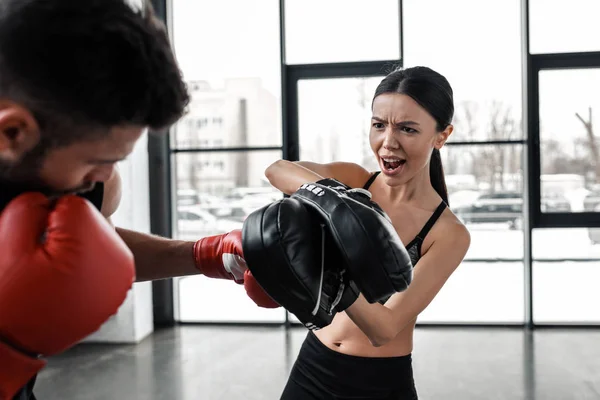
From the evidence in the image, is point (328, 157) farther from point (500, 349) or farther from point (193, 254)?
point (193, 254)

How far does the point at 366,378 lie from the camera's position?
1483 mm

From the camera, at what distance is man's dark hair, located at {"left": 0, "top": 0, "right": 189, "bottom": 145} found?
639 millimetres

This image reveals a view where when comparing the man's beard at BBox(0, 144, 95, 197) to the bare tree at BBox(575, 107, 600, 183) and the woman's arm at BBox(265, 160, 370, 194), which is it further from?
the bare tree at BBox(575, 107, 600, 183)

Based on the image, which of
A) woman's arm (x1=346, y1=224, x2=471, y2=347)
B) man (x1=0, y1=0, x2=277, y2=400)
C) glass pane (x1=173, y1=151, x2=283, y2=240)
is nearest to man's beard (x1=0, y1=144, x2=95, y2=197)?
man (x1=0, y1=0, x2=277, y2=400)

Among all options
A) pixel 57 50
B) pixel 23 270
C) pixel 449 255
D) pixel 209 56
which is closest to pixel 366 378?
pixel 449 255

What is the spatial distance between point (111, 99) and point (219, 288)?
4.36m

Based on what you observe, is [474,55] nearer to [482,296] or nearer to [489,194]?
[489,194]

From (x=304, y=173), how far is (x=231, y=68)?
331 cm

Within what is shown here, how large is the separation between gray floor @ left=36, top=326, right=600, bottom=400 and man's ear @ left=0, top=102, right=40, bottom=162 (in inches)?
106

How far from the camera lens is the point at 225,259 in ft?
3.93

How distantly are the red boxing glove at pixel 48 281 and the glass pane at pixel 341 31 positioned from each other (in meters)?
4.01

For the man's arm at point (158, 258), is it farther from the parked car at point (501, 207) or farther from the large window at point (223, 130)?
the parked car at point (501, 207)

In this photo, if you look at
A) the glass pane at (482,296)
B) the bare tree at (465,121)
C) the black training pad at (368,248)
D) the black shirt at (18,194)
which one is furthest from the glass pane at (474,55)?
the black shirt at (18,194)

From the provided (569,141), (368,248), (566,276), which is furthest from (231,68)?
(368,248)
